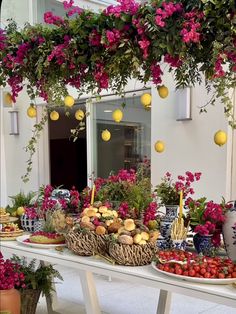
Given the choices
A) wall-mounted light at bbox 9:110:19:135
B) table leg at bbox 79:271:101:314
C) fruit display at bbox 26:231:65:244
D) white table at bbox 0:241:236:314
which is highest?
wall-mounted light at bbox 9:110:19:135

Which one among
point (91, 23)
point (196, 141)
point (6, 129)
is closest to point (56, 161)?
point (6, 129)

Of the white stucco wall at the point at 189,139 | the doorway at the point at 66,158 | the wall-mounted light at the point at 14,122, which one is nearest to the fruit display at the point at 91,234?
the white stucco wall at the point at 189,139

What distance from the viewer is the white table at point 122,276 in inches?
60.9

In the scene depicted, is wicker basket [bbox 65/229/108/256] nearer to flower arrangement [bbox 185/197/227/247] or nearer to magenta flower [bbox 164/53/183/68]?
flower arrangement [bbox 185/197/227/247]

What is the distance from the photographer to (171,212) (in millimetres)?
2188

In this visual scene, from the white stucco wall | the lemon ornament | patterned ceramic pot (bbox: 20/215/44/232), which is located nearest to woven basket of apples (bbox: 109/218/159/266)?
patterned ceramic pot (bbox: 20/215/44/232)

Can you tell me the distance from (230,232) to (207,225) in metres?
0.12

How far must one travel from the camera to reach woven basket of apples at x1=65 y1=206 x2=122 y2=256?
2020 mm

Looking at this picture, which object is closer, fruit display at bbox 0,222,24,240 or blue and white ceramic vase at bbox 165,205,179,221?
blue and white ceramic vase at bbox 165,205,179,221

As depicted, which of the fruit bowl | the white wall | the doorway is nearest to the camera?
the fruit bowl

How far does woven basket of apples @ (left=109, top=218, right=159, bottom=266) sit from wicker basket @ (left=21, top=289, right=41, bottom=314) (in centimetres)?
100

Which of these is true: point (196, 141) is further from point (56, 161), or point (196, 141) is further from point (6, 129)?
point (56, 161)

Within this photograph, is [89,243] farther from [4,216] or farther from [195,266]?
[4,216]

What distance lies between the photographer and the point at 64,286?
12.4 ft
